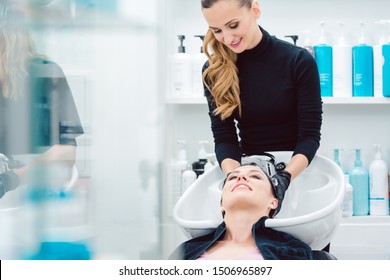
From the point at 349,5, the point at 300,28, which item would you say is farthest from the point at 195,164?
the point at 349,5

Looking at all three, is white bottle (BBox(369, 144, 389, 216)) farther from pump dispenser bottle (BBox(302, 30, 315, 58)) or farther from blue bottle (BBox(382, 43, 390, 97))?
pump dispenser bottle (BBox(302, 30, 315, 58))

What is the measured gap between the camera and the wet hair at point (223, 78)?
57.7 inches

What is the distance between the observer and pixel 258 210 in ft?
4.26

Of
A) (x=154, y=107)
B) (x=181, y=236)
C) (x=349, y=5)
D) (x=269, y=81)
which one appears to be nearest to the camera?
(x=154, y=107)

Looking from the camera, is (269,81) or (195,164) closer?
(269,81)

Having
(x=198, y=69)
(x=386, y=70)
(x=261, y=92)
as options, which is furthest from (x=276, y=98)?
(x=386, y=70)

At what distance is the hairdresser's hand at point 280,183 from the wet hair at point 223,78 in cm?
23

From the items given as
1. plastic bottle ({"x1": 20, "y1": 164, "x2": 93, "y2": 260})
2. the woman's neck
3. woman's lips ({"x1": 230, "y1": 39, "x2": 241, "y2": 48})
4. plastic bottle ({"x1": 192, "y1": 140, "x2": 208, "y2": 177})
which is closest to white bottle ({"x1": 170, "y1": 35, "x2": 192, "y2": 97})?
plastic bottle ({"x1": 192, "y1": 140, "x2": 208, "y2": 177})

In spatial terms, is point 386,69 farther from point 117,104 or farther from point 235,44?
point 117,104

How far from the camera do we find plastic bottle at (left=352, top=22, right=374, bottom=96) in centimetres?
214

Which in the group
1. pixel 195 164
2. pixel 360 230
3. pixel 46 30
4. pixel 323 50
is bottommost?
pixel 360 230

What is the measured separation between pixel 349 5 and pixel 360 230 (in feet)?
3.17

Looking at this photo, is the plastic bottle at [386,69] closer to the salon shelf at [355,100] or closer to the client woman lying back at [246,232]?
the salon shelf at [355,100]

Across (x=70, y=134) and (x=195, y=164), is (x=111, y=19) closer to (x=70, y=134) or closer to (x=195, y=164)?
(x=70, y=134)
